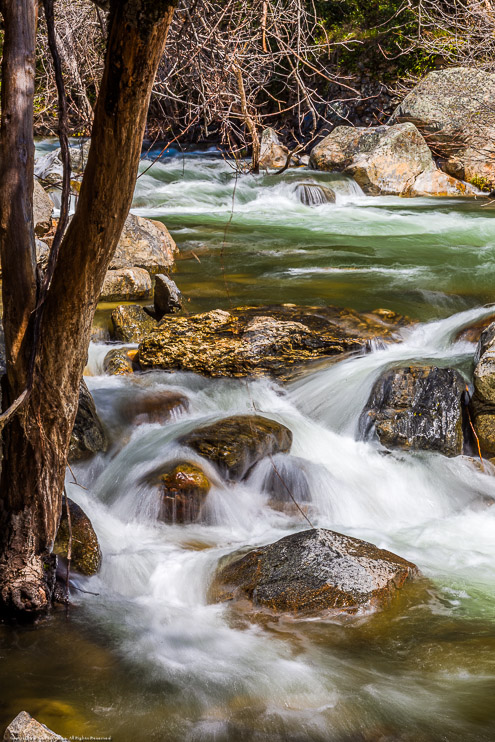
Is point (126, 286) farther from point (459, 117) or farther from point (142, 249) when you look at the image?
point (459, 117)

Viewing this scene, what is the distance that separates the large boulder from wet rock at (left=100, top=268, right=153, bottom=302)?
9.11m

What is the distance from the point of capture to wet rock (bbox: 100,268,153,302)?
7723 mm

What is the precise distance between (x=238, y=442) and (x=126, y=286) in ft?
11.1

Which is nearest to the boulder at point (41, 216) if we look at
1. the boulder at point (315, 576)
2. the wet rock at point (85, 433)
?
the wet rock at point (85, 433)

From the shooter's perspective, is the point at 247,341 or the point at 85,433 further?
the point at 247,341

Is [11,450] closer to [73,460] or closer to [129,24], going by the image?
[129,24]

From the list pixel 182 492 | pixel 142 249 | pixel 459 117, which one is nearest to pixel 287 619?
pixel 182 492

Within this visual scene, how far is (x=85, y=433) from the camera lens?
516 centimetres

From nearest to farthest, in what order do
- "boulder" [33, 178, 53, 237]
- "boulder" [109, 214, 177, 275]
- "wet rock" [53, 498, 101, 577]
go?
1. "wet rock" [53, 498, 101, 577]
2. "boulder" [33, 178, 53, 237]
3. "boulder" [109, 214, 177, 275]

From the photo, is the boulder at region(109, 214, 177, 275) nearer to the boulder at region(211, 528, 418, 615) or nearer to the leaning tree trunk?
the boulder at region(211, 528, 418, 615)

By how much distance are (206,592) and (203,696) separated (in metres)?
0.93

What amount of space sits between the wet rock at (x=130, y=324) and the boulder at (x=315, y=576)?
3519 mm

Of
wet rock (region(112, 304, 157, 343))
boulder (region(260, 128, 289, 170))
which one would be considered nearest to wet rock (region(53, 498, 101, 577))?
wet rock (region(112, 304, 157, 343))

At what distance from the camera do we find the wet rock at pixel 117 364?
6.32m
